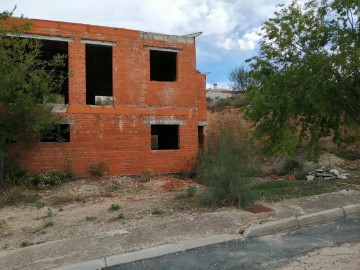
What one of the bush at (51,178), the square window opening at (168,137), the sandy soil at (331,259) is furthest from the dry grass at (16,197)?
the square window opening at (168,137)

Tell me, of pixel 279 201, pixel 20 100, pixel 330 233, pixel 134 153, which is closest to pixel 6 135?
pixel 20 100

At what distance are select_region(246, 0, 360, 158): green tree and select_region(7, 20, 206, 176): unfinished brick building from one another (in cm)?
554

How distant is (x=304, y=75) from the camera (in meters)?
11.9

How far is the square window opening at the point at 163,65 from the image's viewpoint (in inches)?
742

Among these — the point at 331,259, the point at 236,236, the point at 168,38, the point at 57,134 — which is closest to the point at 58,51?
the point at 57,134

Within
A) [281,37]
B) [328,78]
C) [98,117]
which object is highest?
[281,37]

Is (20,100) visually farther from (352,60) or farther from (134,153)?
(352,60)

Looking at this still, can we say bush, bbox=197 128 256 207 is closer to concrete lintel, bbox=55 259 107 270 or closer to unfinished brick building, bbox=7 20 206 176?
concrete lintel, bbox=55 259 107 270

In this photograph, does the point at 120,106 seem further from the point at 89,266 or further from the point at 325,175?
the point at 89,266

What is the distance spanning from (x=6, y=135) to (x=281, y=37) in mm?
9611

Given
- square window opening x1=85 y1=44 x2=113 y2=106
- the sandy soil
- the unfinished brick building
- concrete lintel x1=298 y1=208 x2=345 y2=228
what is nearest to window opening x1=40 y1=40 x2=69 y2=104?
the unfinished brick building

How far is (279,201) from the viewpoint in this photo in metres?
9.47

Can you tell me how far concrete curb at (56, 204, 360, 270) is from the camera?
18.9 ft

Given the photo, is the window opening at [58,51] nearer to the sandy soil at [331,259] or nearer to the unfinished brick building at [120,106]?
the unfinished brick building at [120,106]
